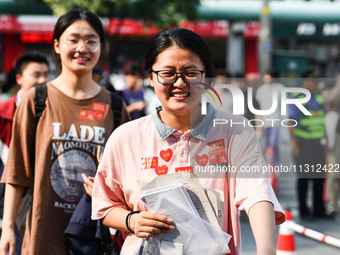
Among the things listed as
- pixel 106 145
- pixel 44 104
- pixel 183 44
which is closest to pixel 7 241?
pixel 44 104

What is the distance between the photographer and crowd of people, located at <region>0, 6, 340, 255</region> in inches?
88.3

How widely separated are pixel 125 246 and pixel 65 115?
1058 mm

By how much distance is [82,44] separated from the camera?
Result: 10.7 feet

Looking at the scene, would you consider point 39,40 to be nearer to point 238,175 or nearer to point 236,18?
point 236,18

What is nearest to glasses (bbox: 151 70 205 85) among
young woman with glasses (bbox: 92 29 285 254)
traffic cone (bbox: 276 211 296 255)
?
young woman with glasses (bbox: 92 29 285 254)

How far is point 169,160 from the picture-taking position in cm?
230

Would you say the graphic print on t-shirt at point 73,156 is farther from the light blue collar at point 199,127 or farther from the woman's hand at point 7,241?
the light blue collar at point 199,127

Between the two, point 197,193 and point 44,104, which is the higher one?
point 44,104

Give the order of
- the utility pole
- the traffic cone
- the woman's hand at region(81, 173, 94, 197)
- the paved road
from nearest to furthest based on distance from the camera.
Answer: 1. the woman's hand at region(81, 173, 94, 197)
2. the traffic cone
3. the paved road
4. the utility pole

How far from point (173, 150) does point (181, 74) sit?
296 millimetres

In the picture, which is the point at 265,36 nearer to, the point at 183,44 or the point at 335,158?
the point at 335,158

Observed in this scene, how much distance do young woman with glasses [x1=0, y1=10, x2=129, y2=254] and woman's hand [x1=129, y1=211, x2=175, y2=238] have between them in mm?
909

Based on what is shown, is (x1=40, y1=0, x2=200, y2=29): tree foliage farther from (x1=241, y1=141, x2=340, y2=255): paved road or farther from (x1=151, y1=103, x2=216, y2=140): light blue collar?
(x1=151, y1=103, x2=216, y2=140): light blue collar

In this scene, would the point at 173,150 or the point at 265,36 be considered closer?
the point at 173,150
